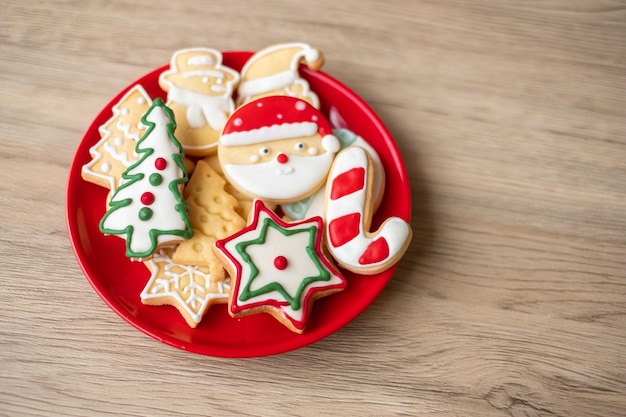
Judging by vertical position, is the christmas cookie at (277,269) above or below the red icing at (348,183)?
below

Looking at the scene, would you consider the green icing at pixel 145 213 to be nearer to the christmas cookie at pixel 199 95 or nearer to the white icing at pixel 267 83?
the christmas cookie at pixel 199 95

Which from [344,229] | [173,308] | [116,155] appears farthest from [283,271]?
[116,155]

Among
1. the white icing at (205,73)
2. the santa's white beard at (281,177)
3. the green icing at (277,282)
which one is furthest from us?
the white icing at (205,73)

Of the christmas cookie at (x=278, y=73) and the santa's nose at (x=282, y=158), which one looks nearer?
the santa's nose at (x=282, y=158)

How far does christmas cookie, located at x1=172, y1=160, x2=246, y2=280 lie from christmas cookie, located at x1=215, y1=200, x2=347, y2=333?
0.18 feet

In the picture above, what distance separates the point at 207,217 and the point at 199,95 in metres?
0.32

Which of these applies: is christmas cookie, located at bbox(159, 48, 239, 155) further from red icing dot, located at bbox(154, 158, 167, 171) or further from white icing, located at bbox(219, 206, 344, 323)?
white icing, located at bbox(219, 206, 344, 323)

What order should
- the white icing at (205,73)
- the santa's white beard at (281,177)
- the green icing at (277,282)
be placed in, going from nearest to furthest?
the green icing at (277,282), the santa's white beard at (281,177), the white icing at (205,73)

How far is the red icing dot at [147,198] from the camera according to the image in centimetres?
123

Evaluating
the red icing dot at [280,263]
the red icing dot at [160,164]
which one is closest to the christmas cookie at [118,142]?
the red icing dot at [160,164]

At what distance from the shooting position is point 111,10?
5.56 ft

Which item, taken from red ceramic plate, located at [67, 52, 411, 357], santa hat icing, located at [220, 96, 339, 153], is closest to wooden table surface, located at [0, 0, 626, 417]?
red ceramic plate, located at [67, 52, 411, 357]

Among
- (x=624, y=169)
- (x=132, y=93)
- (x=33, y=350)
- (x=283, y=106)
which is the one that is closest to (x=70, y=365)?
(x=33, y=350)

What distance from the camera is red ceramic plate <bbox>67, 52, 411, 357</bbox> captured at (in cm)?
123
